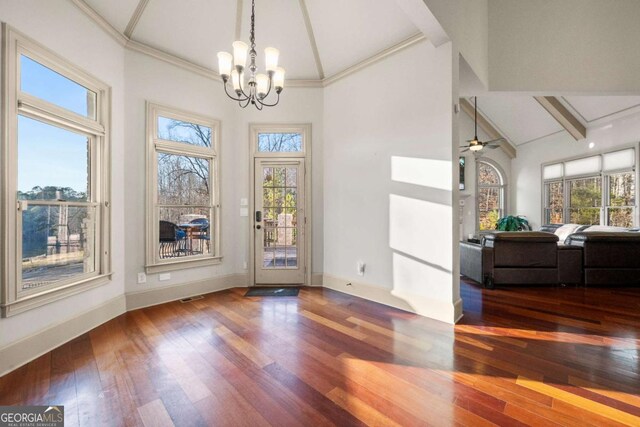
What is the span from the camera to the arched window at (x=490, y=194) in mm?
9070

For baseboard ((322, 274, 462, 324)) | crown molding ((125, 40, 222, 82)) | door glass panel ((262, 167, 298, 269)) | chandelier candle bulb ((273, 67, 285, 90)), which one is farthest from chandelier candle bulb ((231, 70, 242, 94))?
baseboard ((322, 274, 462, 324))

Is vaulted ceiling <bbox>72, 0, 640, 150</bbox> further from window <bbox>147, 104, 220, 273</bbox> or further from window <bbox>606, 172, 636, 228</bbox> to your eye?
window <bbox>606, 172, 636, 228</bbox>

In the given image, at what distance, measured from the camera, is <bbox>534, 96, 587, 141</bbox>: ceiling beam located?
647cm

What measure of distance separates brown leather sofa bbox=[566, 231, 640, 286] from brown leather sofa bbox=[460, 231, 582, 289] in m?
0.14

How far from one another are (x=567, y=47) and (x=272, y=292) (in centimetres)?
525

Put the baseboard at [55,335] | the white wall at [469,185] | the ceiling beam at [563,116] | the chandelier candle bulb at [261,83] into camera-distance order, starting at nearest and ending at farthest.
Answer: the baseboard at [55,335] < the chandelier candle bulb at [261,83] < the ceiling beam at [563,116] < the white wall at [469,185]

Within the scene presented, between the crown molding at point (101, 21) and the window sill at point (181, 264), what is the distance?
8.52ft

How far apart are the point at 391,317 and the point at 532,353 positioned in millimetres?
1199

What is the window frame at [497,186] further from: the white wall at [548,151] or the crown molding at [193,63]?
the crown molding at [193,63]

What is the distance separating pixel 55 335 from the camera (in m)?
2.29

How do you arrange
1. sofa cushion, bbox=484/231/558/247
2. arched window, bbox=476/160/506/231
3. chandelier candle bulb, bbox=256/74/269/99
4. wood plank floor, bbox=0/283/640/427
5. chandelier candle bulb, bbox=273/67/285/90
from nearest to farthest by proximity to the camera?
wood plank floor, bbox=0/283/640/427 < chandelier candle bulb, bbox=273/67/285/90 < chandelier candle bulb, bbox=256/74/269/99 < sofa cushion, bbox=484/231/558/247 < arched window, bbox=476/160/506/231

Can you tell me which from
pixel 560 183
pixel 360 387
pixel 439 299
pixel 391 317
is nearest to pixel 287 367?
pixel 360 387

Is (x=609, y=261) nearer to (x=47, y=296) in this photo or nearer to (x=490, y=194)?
(x=490, y=194)

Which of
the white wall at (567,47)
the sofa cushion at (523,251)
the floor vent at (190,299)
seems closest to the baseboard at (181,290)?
the floor vent at (190,299)
